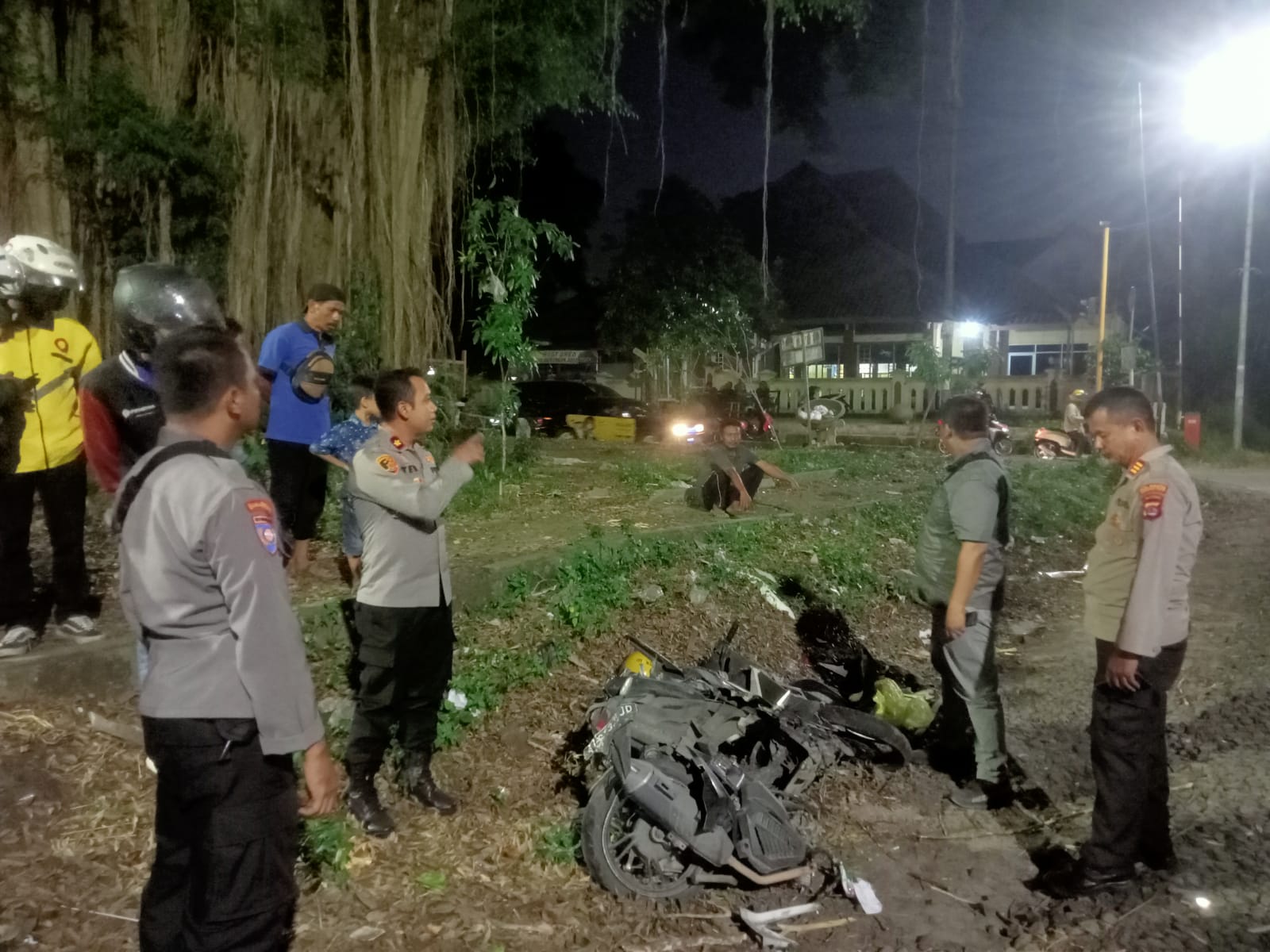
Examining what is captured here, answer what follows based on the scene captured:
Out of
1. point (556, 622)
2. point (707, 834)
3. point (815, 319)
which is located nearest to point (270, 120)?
point (556, 622)

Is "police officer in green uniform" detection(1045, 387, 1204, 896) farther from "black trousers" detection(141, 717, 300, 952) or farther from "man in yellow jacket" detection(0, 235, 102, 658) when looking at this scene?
"man in yellow jacket" detection(0, 235, 102, 658)

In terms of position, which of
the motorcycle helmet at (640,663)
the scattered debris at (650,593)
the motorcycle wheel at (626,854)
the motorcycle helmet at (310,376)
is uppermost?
the motorcycle helmet at (310,376)

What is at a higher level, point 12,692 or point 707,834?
point 12,692

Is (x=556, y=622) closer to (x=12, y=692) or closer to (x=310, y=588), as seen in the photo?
(x=310, y=588)

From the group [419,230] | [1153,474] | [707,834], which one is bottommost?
[707,834]

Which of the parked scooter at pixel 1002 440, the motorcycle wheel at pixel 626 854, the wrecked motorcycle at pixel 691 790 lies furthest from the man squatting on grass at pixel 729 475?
the parked scooter at pixel 1002 440

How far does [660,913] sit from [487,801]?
108 cm

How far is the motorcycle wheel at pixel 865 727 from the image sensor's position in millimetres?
4520

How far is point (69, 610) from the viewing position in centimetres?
454

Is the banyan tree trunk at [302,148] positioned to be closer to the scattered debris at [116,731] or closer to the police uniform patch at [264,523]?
the scattered debris at [116,731]

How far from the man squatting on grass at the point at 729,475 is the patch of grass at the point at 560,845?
4745mm

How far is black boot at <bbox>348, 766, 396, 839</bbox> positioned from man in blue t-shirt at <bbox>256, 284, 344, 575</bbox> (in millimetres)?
1696

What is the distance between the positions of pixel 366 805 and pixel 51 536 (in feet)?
6.77

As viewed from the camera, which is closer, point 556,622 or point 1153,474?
point 1153,474
